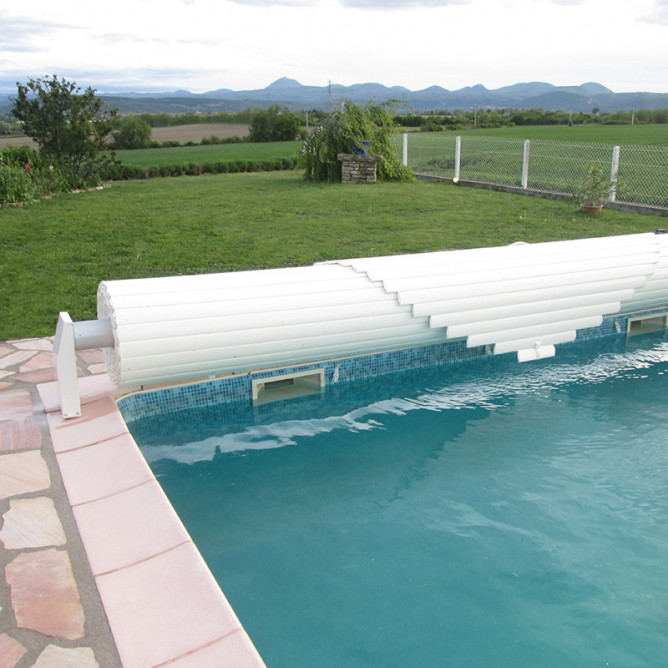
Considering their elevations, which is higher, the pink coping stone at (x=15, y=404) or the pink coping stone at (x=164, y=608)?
the pink coping stone at (x=15, y=404)

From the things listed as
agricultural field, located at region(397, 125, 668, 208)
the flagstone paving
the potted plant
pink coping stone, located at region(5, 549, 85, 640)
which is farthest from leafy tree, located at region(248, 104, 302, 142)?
pink coping stone, located at region(5, 549, 85, 640)

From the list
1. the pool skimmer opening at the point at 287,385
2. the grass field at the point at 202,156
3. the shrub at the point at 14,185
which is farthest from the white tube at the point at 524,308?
the grass field at the point at 202,156

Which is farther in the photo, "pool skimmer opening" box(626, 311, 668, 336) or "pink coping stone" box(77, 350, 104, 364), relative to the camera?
"pool skimmer opening" box(626, 311, 668, 336)

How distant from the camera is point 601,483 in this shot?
329 centimetres

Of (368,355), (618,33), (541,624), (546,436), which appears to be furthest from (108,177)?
(541,624)

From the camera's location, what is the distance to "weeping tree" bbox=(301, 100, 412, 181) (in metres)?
13.0

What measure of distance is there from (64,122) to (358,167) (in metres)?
5.51

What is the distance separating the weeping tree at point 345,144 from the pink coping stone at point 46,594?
11481 millimetres

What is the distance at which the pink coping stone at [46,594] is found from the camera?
6.39 feet

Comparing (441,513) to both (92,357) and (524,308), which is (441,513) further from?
(92,357)

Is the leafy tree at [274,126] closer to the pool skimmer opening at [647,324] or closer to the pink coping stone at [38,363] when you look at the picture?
the pool skimmer opening at [647,324]

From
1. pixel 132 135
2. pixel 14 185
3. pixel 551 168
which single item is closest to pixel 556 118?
pixel 132 135

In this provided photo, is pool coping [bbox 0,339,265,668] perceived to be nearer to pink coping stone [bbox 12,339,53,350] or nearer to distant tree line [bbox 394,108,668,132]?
pink coping stone [bbox 12,339,53,350]

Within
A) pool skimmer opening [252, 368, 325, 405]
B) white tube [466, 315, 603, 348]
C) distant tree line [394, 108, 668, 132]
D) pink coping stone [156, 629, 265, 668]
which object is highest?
distant tree line [394, 108, 668, 132]
